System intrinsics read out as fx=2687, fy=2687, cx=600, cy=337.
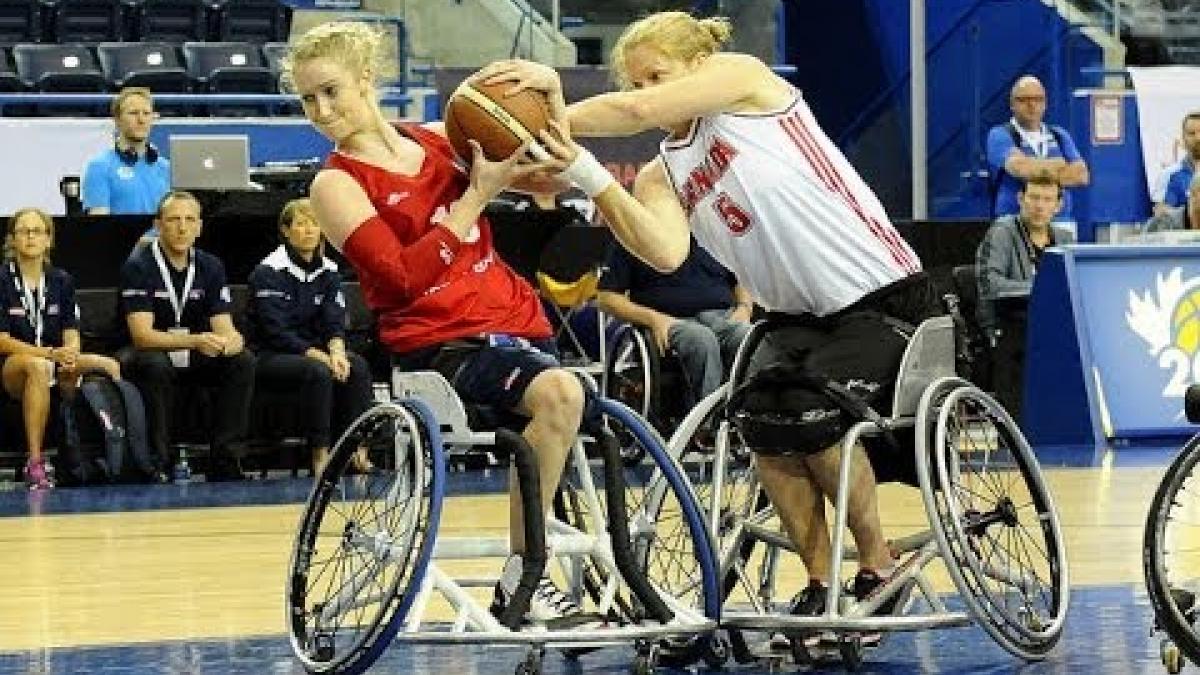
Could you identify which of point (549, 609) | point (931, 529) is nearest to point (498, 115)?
point (549, 609)

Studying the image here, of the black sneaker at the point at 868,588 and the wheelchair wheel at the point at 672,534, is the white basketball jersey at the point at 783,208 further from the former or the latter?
the black sneaker at the point at 868,588

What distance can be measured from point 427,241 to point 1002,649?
178 centimetres

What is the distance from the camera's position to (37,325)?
42.9ft

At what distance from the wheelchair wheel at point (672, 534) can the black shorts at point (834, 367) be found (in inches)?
12.3

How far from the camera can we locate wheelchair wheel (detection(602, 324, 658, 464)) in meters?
13.1

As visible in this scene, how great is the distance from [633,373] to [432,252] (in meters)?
7.28

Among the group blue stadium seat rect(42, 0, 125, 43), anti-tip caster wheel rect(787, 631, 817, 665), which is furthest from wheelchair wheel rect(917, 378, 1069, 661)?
blue stadium seat rect(42, 0, 125, 43)

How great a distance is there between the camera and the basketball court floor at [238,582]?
6684 mm

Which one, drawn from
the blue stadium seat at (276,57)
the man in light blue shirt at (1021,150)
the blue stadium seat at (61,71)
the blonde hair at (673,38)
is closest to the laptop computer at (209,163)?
the blue stadium seat at (61,71)

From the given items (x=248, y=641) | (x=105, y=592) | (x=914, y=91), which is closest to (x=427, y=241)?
(x=248, y=641)

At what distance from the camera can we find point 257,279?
13.4 metres

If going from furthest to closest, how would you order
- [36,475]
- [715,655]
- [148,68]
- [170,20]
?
[170,20] → [148,68] → [36,475] → [715,655]

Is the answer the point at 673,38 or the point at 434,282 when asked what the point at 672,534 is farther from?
→ the point at 673,38

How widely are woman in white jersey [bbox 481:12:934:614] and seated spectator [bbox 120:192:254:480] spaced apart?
6.85 meters
